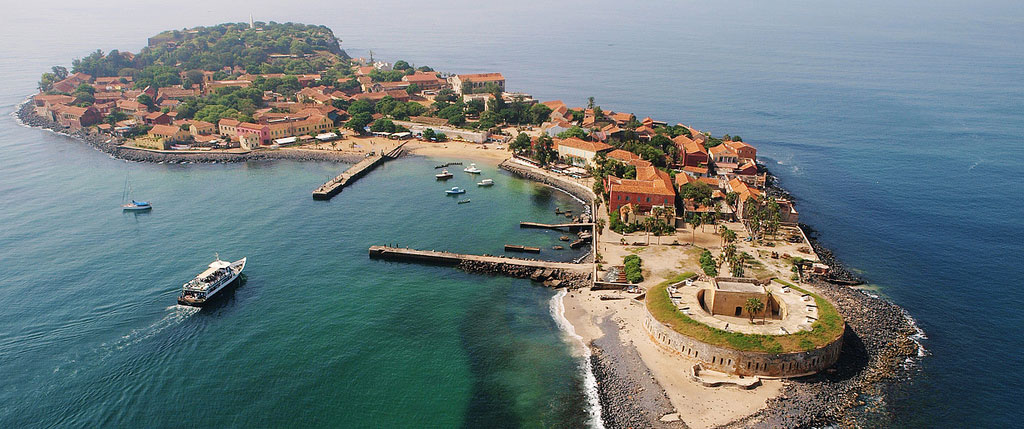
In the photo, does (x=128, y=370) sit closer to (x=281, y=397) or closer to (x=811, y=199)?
(x=281, y=397)

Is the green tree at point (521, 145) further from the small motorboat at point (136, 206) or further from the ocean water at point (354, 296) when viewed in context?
the small motorboat at point (136, 206)

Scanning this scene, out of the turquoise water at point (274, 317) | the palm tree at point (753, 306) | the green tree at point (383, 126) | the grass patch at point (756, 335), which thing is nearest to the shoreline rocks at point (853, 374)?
the grass patch at point (756, 335)

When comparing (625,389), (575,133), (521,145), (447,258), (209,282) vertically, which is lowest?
(625,389)

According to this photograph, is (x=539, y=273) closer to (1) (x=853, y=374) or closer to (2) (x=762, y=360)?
(2) (x=762, y=360)

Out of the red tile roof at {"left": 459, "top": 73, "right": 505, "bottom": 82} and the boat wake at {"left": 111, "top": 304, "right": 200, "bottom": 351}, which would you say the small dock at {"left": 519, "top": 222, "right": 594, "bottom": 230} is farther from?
the red tile roof at {"left": 459, "top": 73, "right": 505, "bottom": 82}

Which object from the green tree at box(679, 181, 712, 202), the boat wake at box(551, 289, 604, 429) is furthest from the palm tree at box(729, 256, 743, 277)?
the boat wake at box(551, 289, 604, 429)

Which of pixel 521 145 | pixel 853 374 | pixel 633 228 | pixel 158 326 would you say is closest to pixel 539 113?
pixel 521 145
